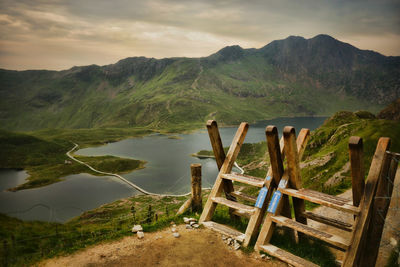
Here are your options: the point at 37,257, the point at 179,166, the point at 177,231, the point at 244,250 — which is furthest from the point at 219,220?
the point at 179,166

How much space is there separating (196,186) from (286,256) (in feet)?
14.3

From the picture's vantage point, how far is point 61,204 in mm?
76000

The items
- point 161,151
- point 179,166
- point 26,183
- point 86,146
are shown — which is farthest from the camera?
point 86,146

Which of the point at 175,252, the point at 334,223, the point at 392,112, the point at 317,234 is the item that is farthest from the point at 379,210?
the point at 392,112

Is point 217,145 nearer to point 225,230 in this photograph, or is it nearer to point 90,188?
point 225,230

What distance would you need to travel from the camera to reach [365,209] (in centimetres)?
566

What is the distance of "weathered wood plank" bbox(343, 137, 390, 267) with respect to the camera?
5.59 m

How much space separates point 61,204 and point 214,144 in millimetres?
82241

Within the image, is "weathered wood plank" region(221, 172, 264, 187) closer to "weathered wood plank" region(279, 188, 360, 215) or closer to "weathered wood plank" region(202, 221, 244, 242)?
"weathered wood plank" region(279, 188, 360, 215)

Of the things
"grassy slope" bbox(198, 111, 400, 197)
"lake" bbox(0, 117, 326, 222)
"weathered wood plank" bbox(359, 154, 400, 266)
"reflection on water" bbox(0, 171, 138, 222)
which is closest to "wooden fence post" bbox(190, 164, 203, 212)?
"weathered wood plank" bbox(359, 154, 400, 266)

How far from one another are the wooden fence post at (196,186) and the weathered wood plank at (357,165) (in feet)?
17.6

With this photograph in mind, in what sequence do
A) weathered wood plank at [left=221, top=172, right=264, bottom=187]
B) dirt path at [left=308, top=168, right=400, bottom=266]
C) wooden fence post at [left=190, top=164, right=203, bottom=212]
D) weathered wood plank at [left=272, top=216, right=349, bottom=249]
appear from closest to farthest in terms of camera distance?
weathered wood plank at [left=272, top=216, right=349, bottom=249]
dirt path at [left=308, top=168, right=400, bottom=266]
weathered wood plank at [left=221, top=172, right=264, bottom=187]
wooden fence post at [left=190, top=164, right=203, bottom=212]

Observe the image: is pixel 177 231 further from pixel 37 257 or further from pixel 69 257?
pixel 37 257

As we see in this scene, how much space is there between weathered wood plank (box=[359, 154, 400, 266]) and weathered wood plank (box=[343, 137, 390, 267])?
3.9 inches
